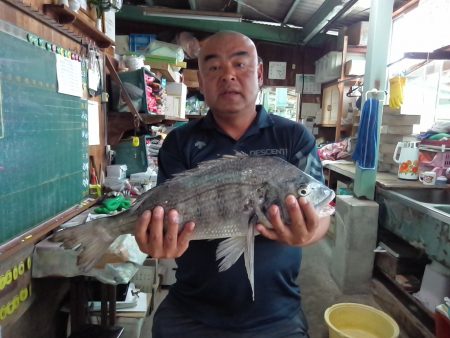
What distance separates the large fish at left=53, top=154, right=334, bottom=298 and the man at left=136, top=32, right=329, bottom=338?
92 mm

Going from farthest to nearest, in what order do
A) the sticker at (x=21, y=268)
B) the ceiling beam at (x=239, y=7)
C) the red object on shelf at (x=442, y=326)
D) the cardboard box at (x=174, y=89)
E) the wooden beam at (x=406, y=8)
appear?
the ceiling beam at (x=239, y=7), the cardboard box at (x=174, y=89), the wooden beam at (x=406, y=8), the red object on shelf at (x=442, y=326), the sticker at (x=21, y=268)

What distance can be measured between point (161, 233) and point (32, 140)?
3.60 ft

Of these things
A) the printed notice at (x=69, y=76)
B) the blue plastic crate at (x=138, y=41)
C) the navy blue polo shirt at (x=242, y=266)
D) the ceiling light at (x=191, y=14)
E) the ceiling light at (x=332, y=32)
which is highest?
the ceiling light at (x=332, y=32)

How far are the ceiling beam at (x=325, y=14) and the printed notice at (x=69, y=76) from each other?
3.61 m

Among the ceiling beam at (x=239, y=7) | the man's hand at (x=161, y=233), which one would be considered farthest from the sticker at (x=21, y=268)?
the ceiling beam at (x=239, y=7)

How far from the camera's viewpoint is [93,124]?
2.78 m

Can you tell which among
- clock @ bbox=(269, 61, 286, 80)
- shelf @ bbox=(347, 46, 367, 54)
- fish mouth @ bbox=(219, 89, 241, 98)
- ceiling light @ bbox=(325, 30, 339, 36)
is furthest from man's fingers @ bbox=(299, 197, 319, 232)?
clock @ bbox=(269, 61, 286, 80)

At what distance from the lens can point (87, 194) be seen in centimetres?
264

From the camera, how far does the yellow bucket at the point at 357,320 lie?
2.50 metres

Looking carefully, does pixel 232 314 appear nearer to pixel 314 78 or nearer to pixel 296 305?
pixel 296 305

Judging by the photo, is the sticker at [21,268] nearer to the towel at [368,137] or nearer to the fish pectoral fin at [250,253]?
the fish pectoral fin at [250,253]

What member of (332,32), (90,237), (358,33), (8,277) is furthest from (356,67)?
(8,277)

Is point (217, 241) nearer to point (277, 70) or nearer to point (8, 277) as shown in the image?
point (8, 277)

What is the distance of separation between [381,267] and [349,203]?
0.76 m
